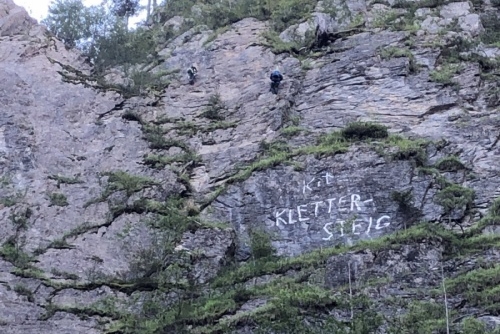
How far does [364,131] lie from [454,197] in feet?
9.77

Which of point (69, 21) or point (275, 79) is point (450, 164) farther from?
point (69, 21)

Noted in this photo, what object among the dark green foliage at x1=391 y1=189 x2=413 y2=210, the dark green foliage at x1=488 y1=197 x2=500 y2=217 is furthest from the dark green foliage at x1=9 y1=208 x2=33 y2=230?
the dark green foliage at x1=488 y1=197 x2=500 y2=217

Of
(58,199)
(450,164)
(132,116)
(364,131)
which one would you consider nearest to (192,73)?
(132,116)

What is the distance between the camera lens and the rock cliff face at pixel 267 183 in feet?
50.0

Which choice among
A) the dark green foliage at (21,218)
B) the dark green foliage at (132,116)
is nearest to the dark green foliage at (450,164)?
the dark green foliage at (132,116)

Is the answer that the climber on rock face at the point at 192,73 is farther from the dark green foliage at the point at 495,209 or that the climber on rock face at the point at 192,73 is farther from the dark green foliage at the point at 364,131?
the dark green foliage at the point at 495,209

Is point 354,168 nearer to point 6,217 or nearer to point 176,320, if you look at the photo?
point 176,320

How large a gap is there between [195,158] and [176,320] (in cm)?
606

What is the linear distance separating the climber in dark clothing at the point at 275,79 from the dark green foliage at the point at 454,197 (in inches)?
244

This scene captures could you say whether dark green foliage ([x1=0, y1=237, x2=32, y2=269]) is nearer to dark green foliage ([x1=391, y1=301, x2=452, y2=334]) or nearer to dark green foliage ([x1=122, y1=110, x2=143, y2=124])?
dark green foliage ([x1=122, y1=110, x2=143, y2=124])

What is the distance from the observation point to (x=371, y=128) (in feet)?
62.6

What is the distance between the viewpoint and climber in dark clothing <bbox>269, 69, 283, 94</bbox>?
853 inches

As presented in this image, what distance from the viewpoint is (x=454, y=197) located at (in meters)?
16.9

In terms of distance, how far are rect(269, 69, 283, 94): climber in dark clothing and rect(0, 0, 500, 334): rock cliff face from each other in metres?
0.39
